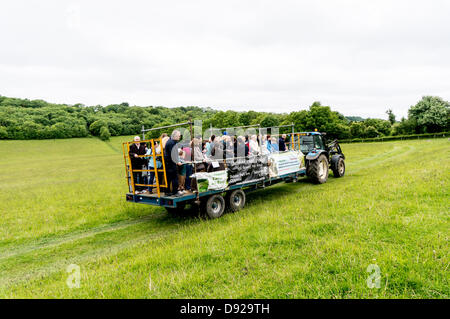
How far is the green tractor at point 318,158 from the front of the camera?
11453 mm

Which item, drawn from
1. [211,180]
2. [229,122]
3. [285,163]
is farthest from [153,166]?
[229,122]

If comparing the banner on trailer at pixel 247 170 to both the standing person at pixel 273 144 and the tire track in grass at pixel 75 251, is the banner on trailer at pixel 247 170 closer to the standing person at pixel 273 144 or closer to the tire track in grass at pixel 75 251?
the standing person at pixel 273 144

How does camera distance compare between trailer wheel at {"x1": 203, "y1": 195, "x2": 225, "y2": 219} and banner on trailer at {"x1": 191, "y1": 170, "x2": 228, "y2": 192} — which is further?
trailer wheel at {"x1": 203, "y1": 195, "x2": 225, "y2": 219}

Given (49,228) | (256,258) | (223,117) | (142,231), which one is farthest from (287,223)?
(223,117)

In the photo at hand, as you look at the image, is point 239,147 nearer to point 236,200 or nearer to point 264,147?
A: point 264,147

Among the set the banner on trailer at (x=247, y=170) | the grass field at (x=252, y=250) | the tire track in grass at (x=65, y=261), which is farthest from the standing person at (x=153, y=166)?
the banner on trailer at (x=247, y=170)

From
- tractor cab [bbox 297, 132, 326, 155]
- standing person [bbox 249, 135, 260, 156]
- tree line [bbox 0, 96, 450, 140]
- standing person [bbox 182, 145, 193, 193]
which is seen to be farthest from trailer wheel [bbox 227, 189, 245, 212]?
tree line [bbox 0, 96, 450, 140]

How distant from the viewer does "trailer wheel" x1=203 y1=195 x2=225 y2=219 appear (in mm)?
7352

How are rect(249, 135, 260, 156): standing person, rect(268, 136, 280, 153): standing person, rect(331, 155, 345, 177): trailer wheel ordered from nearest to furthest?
rect(249, 135, 260, 156): standing person
rect(268, 136, 280, 153): standing person
rect(331, 155, 345, 177): trailer wheel

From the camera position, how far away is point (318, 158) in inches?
463

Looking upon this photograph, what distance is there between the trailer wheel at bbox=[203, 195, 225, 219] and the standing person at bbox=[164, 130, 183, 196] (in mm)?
837

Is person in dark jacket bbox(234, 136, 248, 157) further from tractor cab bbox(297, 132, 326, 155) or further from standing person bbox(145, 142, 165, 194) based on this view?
tractor cab bbox(297, 132, 326, 155)

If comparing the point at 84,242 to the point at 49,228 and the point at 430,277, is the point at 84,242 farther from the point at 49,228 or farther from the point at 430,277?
the point at 430,277

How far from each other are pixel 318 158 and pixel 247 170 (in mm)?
4807
